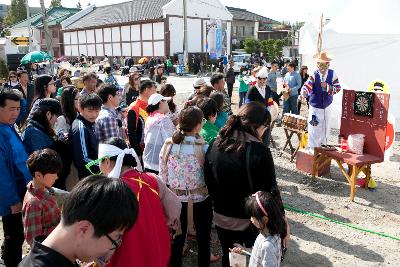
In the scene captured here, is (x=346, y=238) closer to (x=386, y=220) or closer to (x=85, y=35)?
(x=386, y=220)

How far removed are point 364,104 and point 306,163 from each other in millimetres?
1629

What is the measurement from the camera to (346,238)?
492 centimetres

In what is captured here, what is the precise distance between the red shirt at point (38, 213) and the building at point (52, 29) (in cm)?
5411

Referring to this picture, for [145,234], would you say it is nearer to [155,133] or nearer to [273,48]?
[155,133]

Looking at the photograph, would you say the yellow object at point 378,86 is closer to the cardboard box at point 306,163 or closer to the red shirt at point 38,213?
the cardboard box at point 306,163

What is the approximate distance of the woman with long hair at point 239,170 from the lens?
2.97 m

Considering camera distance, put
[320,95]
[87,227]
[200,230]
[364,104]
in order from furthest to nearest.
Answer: [320,95], [364,104], [200,230], [87,227]

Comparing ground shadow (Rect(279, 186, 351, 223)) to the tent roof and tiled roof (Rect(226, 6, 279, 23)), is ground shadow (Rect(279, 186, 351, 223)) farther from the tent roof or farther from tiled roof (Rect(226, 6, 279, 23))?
tiled roof (Rect(226, 6, 279, 23))

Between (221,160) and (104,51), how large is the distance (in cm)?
4485

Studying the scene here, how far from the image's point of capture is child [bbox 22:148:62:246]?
9.77 ft

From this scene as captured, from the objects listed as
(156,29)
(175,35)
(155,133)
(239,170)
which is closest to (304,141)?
(155,133)

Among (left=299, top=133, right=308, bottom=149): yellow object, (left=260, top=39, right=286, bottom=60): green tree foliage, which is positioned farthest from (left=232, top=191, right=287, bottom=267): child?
(left=260, top=39, right=286, bottom=60): green tree foliage

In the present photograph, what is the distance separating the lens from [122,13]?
44250 millimetres

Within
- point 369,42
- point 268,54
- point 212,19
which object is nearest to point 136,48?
point 212,19
